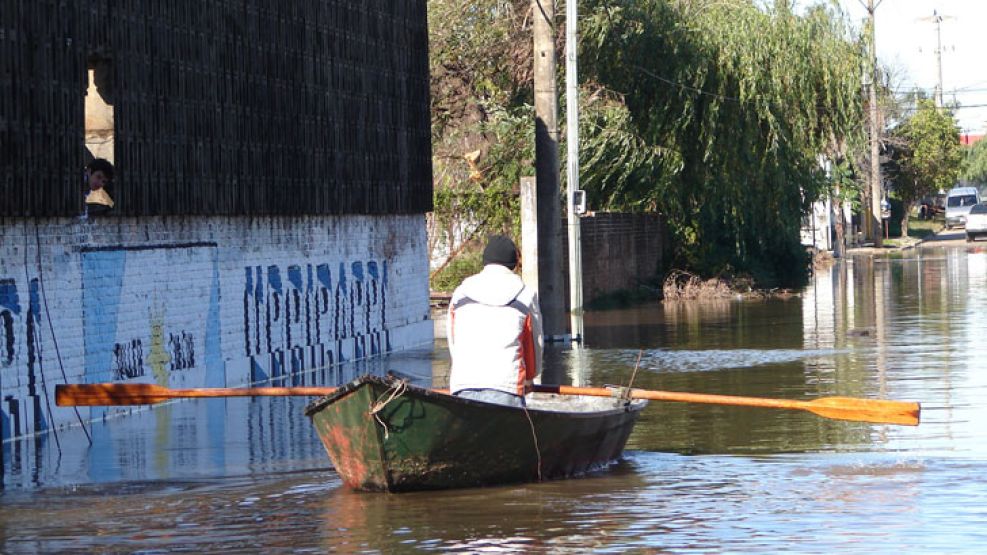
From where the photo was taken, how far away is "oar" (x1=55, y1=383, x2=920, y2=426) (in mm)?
13359

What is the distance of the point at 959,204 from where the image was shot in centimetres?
9481

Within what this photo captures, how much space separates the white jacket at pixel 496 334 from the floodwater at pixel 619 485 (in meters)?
0.83

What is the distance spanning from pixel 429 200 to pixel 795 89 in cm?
1491

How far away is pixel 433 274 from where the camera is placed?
1480 inches

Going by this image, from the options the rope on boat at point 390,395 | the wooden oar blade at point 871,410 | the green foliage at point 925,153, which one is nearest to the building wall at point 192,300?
the rope on boat at point 390,395

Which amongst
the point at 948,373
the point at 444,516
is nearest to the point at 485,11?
the point at 948,373

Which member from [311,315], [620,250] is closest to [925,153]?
[620,250]

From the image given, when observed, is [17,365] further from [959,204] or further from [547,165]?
[959,204]

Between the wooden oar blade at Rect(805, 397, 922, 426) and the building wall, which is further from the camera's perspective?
the building wall

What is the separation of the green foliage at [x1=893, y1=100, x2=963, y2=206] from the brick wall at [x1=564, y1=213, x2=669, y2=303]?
43.5 m

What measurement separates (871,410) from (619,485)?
2060 millimetres

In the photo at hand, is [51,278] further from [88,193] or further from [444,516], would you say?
[444,516]

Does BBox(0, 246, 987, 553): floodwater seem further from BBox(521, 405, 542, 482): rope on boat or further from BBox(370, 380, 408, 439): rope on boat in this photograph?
BBox(370, 380, 408, 439): rope on boat

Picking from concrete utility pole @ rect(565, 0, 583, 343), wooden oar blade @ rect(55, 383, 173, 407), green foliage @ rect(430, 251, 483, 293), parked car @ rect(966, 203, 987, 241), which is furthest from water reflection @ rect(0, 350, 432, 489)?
parked car @ rect(966, 203, 987, 241)
